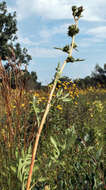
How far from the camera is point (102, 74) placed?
2744 centimetres

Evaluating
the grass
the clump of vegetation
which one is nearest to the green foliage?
the clump of vegetation

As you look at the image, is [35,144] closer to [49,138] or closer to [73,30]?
[73,30]

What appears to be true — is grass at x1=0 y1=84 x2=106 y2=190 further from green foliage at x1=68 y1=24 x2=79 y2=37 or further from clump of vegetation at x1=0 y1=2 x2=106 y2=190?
green foliage at x1=68 y1=24 x2=79 y2=37

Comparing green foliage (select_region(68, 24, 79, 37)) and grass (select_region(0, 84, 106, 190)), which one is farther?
grass (select_region(0, 84, 106, 190))

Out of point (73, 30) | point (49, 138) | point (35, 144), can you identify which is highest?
point (73, 30)

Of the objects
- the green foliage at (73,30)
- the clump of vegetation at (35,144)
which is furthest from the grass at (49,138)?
the green foliage at (73,30)

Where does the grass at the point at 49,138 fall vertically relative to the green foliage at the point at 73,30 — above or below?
below

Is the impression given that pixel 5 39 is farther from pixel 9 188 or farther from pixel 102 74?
pixel 9 188

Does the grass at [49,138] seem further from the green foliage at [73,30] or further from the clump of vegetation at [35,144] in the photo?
the green foliage at [73,30]

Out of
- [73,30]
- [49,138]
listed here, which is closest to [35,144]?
[73,30]

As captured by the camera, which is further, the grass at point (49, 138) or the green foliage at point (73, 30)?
the grass at point (49, 138)

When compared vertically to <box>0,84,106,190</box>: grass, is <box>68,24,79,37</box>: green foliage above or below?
above

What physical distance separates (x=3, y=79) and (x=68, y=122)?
10.2ft

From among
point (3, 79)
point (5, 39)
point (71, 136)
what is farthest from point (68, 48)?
point (5, 39)
